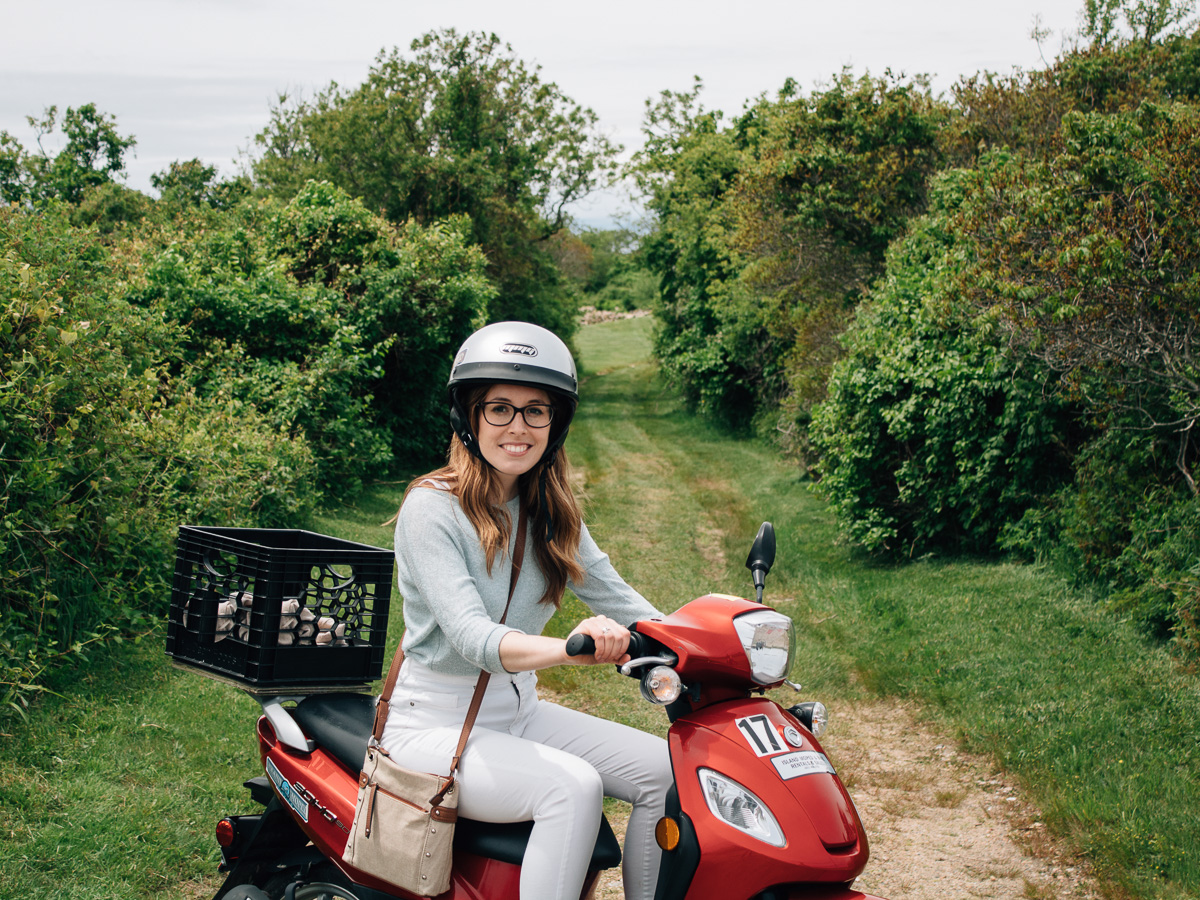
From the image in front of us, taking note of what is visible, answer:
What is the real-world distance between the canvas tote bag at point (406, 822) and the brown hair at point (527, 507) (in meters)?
0.37

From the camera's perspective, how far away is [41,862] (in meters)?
3.89

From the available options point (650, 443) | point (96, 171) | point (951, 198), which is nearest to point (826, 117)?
point (951, 198)

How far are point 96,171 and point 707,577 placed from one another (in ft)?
128

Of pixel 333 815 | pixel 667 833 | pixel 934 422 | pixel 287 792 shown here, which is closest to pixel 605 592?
pixel 667 833

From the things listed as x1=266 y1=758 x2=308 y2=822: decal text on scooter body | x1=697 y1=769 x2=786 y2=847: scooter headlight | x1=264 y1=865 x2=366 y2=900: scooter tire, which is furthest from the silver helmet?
x1=264 y1=865 x2=366 y2=900: scooter tire

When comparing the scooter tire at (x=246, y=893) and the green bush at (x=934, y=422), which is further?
the green bush at (x=934, y=422)

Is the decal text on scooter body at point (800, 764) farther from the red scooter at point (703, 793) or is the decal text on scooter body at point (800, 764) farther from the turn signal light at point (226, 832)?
the turn signal light at point (226, 832)

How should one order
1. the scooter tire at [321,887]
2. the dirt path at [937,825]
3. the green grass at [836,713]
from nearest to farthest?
1. the scooter tire at [321,887]
2. the green grass at [836,713]
3. the dirt path at [937,825]

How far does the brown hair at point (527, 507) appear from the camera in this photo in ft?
9.08

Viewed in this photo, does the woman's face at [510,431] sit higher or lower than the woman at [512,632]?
higher

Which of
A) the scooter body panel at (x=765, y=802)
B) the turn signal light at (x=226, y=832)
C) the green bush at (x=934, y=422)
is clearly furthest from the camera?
the green bush at (x=934, y=422)

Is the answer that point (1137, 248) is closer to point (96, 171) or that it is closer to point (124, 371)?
point (124, 371)

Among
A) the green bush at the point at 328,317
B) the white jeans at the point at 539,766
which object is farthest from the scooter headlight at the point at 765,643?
the green bush at the point at 328,317

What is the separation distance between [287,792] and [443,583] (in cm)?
101
